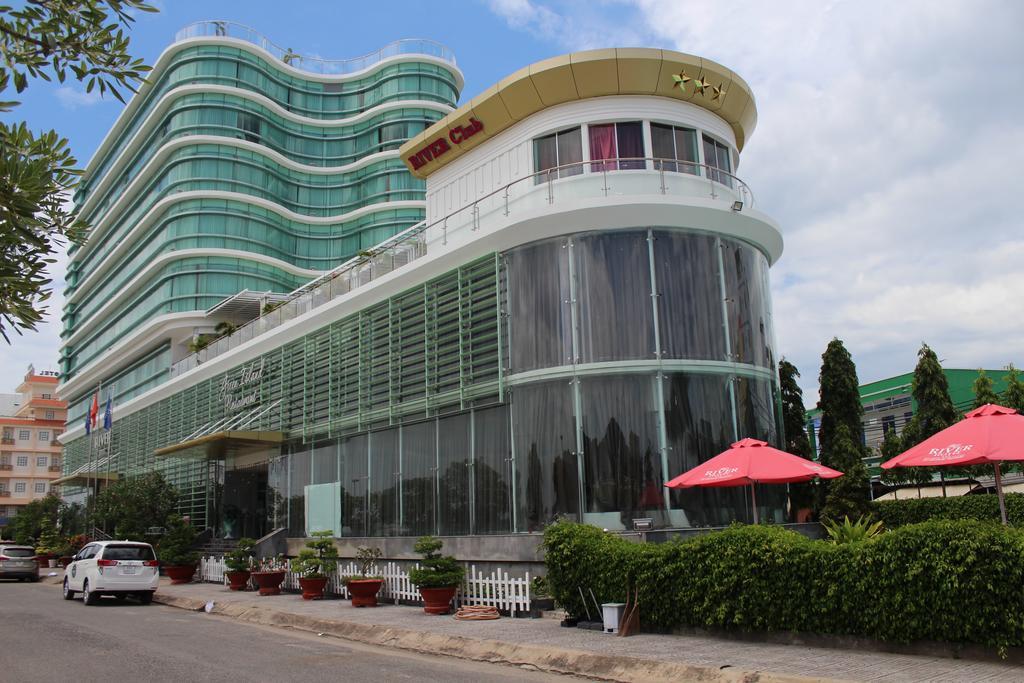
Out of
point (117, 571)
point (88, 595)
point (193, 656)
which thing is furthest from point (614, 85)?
point (88, 595)

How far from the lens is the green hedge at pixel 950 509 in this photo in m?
21.5

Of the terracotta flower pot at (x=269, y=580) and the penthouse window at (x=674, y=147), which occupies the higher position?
the penthouse window at (x=674, y=147)

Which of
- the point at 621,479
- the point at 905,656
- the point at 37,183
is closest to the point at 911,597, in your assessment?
the point at 905,656

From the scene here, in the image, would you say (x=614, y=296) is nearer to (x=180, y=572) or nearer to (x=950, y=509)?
(x=950, y=509)

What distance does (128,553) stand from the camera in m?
22.7

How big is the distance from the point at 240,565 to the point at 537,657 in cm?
1582

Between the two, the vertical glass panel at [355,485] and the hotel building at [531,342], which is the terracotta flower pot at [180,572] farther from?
the vertical glass panel at [355,485]

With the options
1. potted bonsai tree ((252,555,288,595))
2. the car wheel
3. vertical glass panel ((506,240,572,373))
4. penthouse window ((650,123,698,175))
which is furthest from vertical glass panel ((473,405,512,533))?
the car wheel

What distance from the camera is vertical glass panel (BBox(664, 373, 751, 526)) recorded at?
1803 centimetres

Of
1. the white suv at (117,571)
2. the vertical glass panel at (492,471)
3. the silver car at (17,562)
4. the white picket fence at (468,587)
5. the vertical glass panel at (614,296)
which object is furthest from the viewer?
the silver car at (17,562)

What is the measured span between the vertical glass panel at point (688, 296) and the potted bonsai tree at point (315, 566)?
9985mm

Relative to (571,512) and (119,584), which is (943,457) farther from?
(119,584)

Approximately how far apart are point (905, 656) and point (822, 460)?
12.8m

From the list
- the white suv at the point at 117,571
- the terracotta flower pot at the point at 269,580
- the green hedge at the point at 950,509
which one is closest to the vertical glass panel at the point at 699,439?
the green hedge at the point at 950,509
